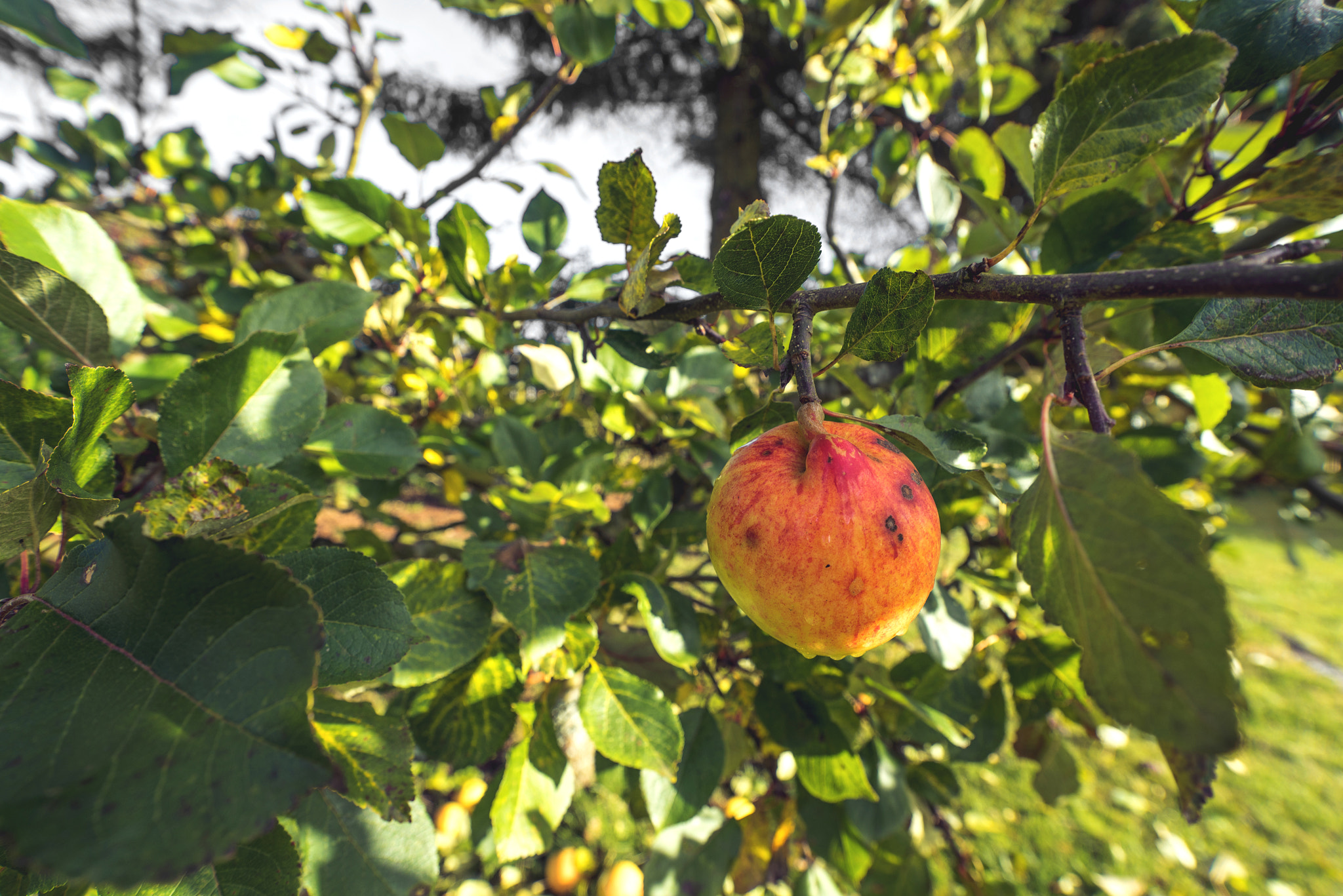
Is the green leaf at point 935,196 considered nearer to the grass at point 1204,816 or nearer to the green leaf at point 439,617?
the green leaf at point 439,617

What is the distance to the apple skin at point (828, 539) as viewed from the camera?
0.40 meters

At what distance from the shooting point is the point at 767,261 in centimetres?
41

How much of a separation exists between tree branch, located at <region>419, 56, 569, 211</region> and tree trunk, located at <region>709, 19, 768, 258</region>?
6.95ft

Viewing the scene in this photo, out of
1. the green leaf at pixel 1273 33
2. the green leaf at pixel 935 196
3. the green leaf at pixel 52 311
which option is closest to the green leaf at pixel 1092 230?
the green leaf at pixel 1273 33

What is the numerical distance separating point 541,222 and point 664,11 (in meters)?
0.46

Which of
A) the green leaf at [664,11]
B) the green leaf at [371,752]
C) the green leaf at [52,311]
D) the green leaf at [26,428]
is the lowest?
the green leaf at [371,752]

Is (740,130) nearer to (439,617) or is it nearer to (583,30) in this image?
(583,30)

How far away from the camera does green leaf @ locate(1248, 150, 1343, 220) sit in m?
0.54

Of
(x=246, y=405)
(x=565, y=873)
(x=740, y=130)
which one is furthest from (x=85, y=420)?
(x=740, y=130)

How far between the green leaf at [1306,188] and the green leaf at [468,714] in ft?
3.47

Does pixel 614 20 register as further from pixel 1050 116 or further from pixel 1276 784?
pixel 1276 784

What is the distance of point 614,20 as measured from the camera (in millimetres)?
1034

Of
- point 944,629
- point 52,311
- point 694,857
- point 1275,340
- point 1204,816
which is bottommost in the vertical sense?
point 1204,816

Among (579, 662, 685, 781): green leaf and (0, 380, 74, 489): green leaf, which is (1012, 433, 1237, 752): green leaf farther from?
(0, 380, 74, 489): green leaf
